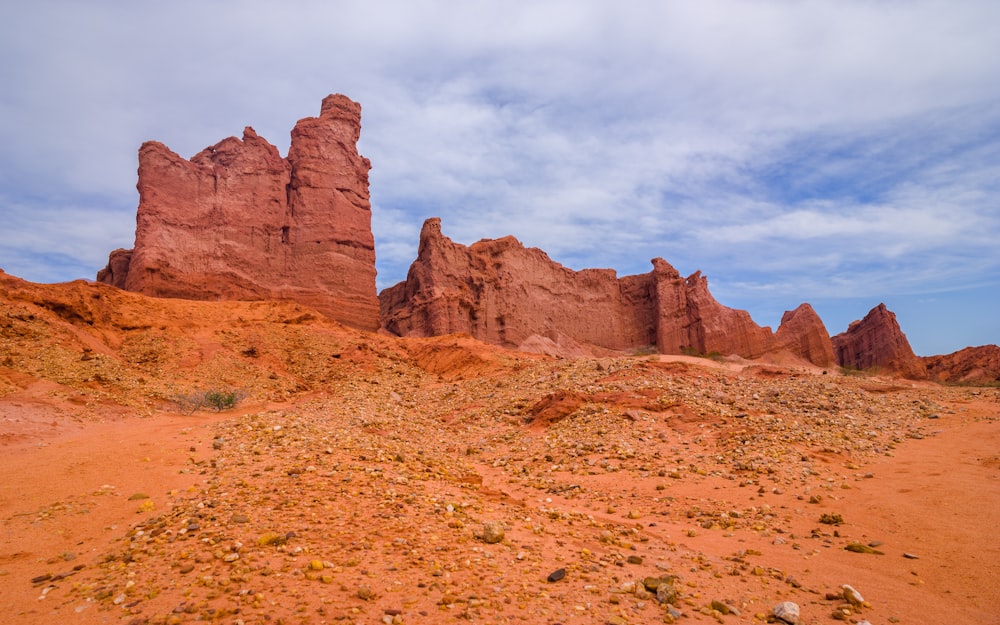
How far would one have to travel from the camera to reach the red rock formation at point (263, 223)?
116ft

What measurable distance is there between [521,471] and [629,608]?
574 centimetres

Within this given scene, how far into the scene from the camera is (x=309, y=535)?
4.83 meters

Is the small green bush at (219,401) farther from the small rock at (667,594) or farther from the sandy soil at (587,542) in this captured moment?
the small rock at (667,594)

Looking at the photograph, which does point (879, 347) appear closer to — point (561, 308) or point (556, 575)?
point (561, 308)

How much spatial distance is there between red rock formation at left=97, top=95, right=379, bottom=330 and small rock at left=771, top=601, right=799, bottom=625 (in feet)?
123

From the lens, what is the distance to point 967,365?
178 feet

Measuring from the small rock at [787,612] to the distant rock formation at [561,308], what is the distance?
40246 millimetres

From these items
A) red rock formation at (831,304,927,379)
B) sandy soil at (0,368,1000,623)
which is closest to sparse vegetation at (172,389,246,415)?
sandy soil at (0,368,1000,623)

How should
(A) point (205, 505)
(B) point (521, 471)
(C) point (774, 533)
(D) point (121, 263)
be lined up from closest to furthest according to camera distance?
1. (A) point (205, 505)
2. (C) point (774, 533)
3. (B) point (521, 471)
4. (D) point (121, 263)

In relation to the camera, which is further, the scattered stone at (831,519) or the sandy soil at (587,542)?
the scattered stone at (831,519)

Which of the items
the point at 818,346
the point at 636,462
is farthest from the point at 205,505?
the point at 818,346

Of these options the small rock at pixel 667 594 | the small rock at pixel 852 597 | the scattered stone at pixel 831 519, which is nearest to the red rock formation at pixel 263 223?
the scattered stone at pixel 831 519

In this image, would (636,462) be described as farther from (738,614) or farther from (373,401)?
(373,401)

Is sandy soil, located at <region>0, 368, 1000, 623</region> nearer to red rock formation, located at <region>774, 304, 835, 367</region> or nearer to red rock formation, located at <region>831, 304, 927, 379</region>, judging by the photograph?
red rock formation, located at <region>774, 304, 835, 367</region>
